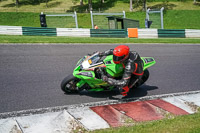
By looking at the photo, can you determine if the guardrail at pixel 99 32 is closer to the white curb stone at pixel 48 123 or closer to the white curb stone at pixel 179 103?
the white curb stone at pixel 179 103

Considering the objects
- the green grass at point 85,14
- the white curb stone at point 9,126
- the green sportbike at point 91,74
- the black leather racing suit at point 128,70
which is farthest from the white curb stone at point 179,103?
the green grass at point 85,14

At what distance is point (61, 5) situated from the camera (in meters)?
60.4

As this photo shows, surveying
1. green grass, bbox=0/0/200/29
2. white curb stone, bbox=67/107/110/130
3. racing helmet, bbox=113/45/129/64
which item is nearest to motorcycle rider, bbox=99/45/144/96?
racing helmet, bbox=113/45/129/64

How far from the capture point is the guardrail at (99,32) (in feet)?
62.8

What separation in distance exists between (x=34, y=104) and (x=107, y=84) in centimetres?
193

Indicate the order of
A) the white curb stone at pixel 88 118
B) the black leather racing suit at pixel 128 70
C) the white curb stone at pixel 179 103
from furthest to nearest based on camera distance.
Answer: the black leather racing suit at pixel 128 70
the white curb stone at pixel 179 103
the white curb stone at pixel 88 118

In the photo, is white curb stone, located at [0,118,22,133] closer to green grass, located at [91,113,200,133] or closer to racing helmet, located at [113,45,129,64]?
green grass, located at [91,113,200,133]

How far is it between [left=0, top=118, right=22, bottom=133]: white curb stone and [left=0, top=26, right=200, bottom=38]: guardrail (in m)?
15.0

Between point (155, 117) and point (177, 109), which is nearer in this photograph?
point (155, 117)

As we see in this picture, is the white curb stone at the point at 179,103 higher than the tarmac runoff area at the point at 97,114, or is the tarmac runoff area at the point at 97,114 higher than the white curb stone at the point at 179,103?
the tarmac runoff area at the point at 97,114

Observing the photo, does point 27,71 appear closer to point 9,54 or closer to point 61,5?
point 9,54

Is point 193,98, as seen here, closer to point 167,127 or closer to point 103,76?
point 167,127

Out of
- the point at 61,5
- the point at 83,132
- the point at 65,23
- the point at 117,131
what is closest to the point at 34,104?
the point at 83,132

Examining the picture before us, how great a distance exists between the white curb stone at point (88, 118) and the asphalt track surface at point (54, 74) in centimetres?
63
